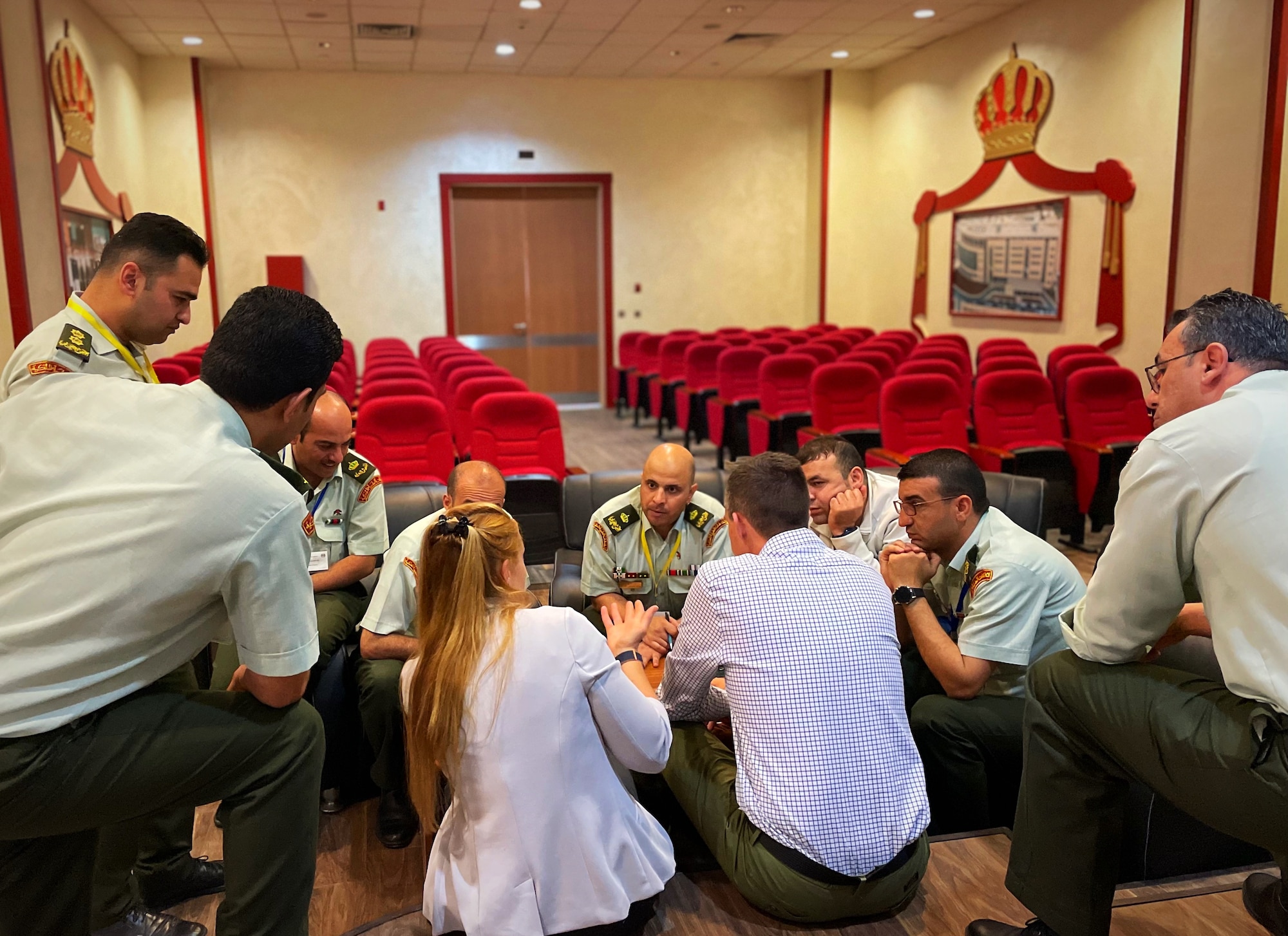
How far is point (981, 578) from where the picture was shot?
96.7 inches

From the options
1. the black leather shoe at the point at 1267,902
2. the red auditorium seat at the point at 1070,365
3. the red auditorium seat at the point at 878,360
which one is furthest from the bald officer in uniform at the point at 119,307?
the red auditorium seat at the point at 1070,365

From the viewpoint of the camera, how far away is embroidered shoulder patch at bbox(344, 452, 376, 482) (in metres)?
3.23

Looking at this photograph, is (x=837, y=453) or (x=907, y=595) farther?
(x=837, y=453)

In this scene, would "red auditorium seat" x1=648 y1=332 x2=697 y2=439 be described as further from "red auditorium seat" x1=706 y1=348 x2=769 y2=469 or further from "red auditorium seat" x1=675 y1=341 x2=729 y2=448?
"red auditorium seat" x1=706 y1=348 x2=769 y2=469

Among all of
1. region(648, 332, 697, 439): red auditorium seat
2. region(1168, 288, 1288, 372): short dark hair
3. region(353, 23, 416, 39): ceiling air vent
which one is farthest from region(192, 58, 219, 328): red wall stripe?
region(1168, 288, 1288, 372): short dark hair

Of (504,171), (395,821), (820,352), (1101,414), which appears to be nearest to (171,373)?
(395,821)

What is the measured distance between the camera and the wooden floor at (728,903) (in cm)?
214

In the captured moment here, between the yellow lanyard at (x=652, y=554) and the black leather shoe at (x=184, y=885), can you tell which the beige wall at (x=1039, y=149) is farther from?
the black leather shoe at (x=184, y=885)

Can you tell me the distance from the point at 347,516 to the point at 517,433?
2196 mm

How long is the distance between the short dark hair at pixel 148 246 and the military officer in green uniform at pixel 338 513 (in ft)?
1.89

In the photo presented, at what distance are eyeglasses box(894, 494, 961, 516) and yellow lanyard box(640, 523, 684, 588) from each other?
0.80m

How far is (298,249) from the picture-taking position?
1179 centimetres

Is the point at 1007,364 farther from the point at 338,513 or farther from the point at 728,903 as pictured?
the point at 728,903

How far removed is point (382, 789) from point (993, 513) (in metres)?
1.84
